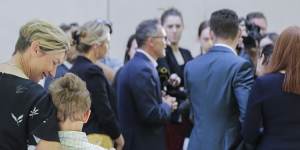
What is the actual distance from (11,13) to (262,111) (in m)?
3.82

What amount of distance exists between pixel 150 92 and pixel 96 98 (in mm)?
487

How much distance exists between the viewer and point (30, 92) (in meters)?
2.97

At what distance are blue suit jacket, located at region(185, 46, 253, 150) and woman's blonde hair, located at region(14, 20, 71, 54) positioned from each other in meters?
1.69

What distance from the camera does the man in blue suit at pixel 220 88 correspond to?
177 inches

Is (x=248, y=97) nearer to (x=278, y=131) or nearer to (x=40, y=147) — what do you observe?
(x=278, y=131)

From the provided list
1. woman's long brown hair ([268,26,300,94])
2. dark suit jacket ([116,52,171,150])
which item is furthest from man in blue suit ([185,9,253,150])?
woman's long brown hair ([268,26,300,94])

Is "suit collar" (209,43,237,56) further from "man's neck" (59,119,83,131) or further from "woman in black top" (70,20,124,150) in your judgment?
"man's neck" (59,119,83,131)

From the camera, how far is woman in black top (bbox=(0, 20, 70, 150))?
296cm

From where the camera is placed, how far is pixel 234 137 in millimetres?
4594

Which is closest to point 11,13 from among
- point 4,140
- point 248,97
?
point 248,97

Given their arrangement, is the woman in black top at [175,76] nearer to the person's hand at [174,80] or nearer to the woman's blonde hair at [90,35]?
the person's hand at [174,80]

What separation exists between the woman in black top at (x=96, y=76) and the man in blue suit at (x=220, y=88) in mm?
553

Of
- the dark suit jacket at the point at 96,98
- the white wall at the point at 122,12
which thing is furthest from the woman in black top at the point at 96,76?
the white wall at the point at 122,12

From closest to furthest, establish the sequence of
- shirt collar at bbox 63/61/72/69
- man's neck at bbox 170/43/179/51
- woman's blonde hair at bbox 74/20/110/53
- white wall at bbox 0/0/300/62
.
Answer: woman's blonde hair at bbox 74/20/110/53 < shirt collar at bbox 63/61/72/69 < man's neck at bbox 170/43/179/51 < white wall at bbox 0/0/300/62
